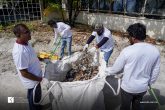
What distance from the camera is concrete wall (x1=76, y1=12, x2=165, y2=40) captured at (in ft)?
28.2

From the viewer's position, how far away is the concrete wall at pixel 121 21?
28.2ft

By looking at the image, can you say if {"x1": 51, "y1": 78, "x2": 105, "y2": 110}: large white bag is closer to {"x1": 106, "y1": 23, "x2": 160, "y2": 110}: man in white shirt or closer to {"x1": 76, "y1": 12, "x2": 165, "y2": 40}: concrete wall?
{"x1": 106, "y1": 23, "x2": 160, "y2": 110}: man in white shirt

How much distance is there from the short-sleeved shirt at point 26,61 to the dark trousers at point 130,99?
1305 millimetres

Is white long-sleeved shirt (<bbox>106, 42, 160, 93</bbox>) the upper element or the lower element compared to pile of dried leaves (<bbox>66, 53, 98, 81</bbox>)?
upper

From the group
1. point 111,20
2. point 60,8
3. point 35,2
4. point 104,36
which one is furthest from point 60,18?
point 104,36

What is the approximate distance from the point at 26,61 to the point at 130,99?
156 cm

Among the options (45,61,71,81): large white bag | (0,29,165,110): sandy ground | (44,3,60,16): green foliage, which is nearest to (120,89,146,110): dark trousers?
(0,29,165,110): sandy ground

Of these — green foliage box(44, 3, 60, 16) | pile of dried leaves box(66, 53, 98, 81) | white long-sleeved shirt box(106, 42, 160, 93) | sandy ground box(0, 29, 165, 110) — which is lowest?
sandy ground box(0, 29, 165, 110)

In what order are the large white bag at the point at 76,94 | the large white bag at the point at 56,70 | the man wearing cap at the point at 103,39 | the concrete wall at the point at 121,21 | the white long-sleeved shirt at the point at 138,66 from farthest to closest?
the concrete wall at the point at 121,21 < the man wearing cap at the point at 103,39 < the large white bag at the point at 56,70 < the large white bag at the point at 76,94 < the white long-sleeved shirt at the point at 138,66

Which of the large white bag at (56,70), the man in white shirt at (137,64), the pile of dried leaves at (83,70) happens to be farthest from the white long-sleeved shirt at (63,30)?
the man in white shirt at (137,64)

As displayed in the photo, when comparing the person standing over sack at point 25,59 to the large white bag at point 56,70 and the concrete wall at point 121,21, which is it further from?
the concrete wall at point 121,21

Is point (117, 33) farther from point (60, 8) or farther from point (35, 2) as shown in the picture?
point (35, 2)

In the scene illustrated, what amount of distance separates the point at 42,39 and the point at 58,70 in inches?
190

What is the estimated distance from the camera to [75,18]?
35.2 ft
